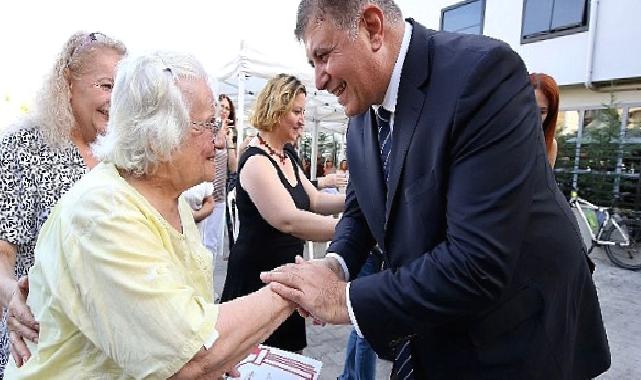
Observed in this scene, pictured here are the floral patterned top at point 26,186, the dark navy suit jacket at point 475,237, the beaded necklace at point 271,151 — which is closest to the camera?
the dark navy suit jacket at point 475,237

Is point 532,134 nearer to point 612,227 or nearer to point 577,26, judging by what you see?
point 612,227

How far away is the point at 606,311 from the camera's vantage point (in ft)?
18.5

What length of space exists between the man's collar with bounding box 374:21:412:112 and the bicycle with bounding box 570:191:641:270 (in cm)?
807

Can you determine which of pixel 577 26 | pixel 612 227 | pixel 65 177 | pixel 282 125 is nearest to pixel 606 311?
pixel 612 227

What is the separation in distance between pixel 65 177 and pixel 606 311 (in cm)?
609

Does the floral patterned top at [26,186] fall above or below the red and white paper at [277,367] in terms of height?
above

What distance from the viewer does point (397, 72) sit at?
4.68ft

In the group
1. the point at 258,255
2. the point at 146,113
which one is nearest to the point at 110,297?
the point at 146,113

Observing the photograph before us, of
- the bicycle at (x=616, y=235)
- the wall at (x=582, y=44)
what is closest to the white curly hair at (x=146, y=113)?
the bicycle at (x=616, y=235)

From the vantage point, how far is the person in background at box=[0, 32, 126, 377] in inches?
70.3

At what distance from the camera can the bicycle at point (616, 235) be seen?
7945mm

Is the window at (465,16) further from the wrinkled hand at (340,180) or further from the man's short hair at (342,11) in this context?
the man's short hair at (342,11)

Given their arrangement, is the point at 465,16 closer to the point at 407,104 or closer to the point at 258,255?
the point at 258,255

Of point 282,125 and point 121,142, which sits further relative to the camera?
point 282,125
